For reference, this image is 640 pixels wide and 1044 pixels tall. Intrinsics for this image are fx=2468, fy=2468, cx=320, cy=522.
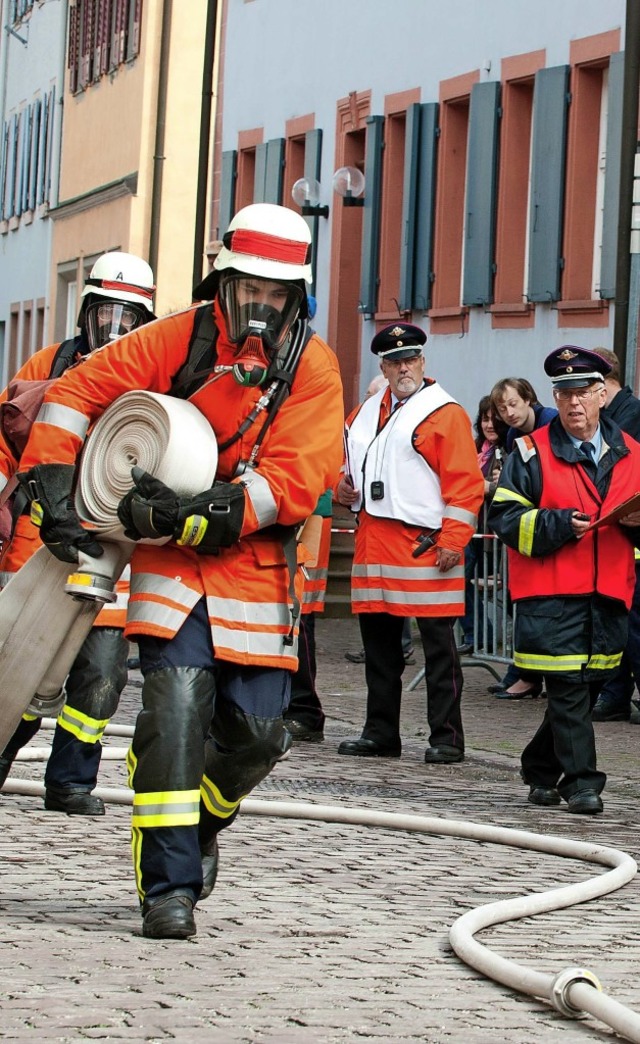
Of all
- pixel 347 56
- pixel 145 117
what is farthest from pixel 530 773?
pixel 145 117

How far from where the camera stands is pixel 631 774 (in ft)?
38.1

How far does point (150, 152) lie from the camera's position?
121 feet

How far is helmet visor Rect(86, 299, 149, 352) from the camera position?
9.85 meters

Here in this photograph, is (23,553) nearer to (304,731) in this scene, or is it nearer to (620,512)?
(620,512)

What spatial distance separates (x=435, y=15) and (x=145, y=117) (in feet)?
44.9

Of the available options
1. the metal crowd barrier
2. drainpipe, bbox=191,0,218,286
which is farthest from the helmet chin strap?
drainpipe, bbox=191,0,218,286

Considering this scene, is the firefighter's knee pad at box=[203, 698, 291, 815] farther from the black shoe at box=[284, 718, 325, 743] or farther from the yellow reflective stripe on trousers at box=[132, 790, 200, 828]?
the black shoe at box=[284, 718, 325, 743]

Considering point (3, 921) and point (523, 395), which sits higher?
point (523, 395)

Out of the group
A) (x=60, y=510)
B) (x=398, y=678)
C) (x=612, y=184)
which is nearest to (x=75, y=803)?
(x=60, y=510)

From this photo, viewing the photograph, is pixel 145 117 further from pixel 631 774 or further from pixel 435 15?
pixel 631 774

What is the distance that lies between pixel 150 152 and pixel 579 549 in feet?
90.1

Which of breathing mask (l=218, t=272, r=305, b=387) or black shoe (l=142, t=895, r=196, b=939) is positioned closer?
black shoe (l=142, t=895, r=196, b=939)

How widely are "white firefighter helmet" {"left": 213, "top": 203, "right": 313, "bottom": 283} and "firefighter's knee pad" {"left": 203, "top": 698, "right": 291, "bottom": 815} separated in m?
1.25

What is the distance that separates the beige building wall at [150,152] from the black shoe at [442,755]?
77.9 feet
